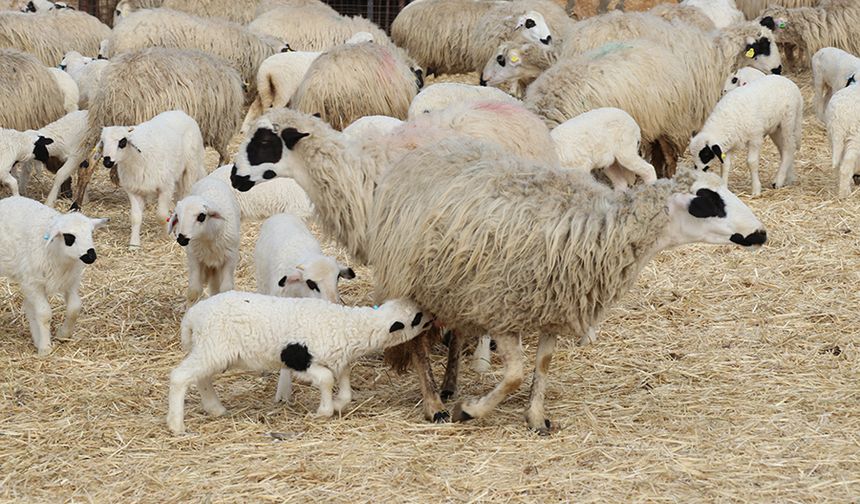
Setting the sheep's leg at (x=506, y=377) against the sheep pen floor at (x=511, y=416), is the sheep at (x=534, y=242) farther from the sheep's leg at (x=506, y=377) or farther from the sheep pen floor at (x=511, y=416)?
the sheep pen floor at (x=511, y=416)

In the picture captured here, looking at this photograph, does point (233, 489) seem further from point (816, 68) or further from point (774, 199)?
point (816, 68)

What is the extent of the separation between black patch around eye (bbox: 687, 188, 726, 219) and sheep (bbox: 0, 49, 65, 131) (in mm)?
6969

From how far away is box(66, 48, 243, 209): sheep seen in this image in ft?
30.4

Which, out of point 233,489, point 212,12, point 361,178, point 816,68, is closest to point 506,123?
point 361,178

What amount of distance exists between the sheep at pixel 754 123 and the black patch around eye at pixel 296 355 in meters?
4.83

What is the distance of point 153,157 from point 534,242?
4032mm

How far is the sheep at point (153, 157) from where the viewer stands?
7.95m

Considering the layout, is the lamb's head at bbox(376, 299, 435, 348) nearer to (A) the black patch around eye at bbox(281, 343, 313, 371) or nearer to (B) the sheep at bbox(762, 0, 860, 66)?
(A) the black patch around eye at bbox(281, 343, 313, 371)

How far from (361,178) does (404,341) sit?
96 centimetres

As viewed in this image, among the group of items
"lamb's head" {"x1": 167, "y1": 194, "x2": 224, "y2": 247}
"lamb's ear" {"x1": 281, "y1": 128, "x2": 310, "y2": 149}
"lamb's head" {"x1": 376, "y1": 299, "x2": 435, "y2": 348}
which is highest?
"lamb's ear" {"x1": 281, "y1": 128, "x2": 310, "y2": 149}

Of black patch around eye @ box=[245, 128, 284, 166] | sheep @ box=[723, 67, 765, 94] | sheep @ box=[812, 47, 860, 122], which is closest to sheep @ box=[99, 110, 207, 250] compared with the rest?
black patch around eye @ box=[245, 128, 284, 166]

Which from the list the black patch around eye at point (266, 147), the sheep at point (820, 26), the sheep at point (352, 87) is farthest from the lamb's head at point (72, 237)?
the sheep at point (820, 26)

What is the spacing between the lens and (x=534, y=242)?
486cm

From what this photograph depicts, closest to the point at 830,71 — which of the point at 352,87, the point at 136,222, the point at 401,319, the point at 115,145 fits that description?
the point at 352,87
